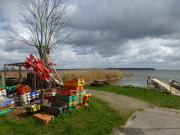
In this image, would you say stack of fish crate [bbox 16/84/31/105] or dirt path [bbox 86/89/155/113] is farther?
stack of fish crate [bbox 16/84/31/105]

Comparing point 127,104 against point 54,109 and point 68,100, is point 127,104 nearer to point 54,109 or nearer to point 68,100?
point 68,100

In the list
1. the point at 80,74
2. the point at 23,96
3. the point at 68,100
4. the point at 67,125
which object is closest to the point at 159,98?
the point at 68,100

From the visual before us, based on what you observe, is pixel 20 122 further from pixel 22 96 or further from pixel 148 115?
pixel 148 115

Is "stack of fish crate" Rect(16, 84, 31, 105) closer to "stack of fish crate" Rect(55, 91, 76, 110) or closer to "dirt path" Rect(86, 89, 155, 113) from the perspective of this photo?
"stack of fish crate" Rect(55, 91, 76, 110)

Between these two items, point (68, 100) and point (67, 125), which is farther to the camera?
point (68, 100)

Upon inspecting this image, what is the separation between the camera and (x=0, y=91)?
7.21 m

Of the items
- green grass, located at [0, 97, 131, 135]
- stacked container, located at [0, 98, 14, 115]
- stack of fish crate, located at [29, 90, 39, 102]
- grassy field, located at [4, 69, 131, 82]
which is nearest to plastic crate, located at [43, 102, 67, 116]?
green grass, located at [0, 97, 131, 135]

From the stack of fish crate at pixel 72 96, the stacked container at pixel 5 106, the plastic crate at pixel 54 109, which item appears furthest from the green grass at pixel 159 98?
the stacked container at pixel 5 106

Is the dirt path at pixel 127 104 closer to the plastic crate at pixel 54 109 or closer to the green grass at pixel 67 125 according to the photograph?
the green grass at pixel 67 125

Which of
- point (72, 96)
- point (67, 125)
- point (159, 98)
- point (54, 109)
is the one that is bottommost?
point (159, 98)

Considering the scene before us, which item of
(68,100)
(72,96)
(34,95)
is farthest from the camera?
(34,95)

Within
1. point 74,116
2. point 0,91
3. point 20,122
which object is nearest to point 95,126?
point 74,116

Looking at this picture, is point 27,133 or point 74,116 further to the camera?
point 74,116

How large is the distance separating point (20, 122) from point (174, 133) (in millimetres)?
5715
